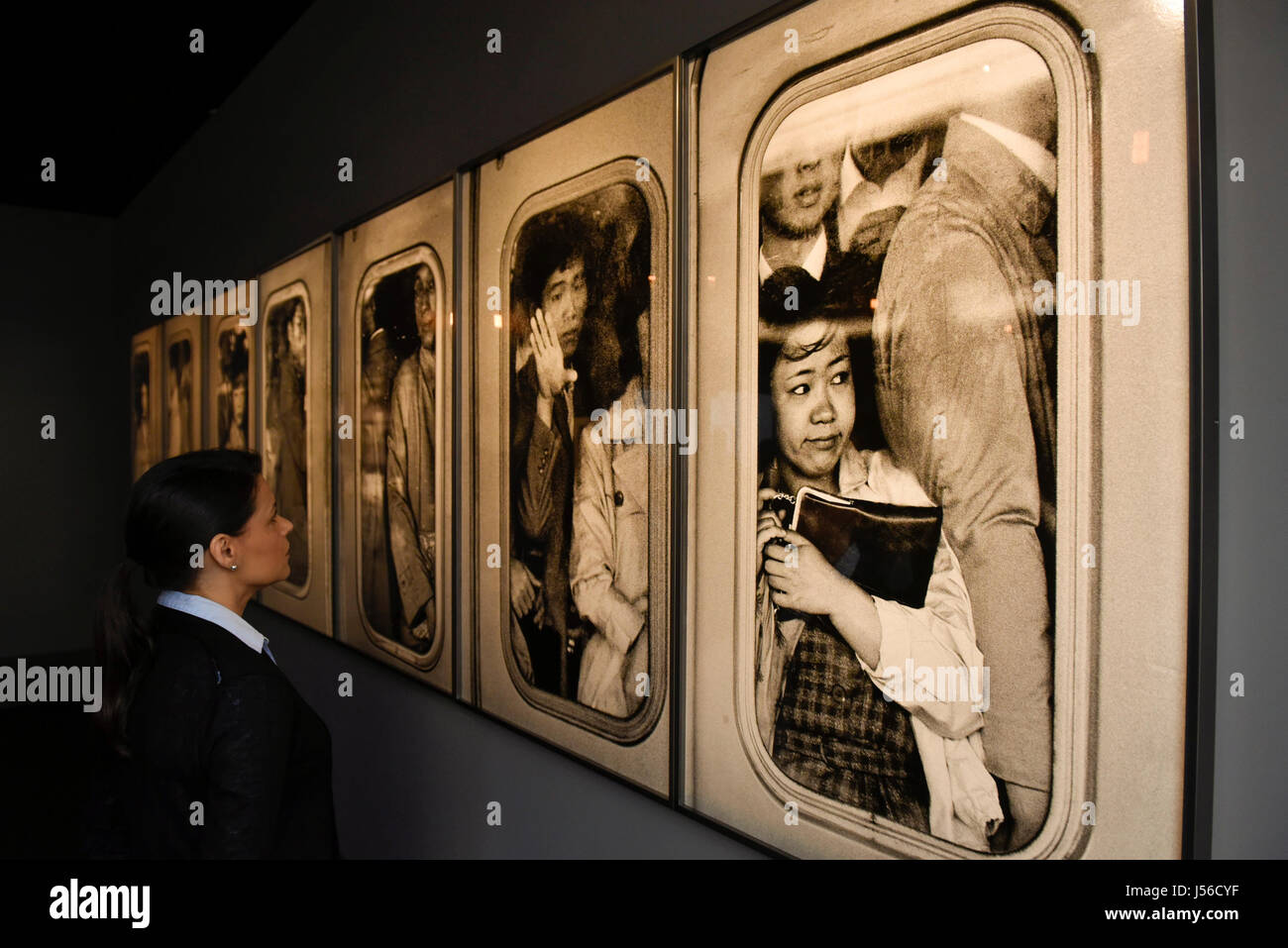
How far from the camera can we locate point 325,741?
5.60 ft

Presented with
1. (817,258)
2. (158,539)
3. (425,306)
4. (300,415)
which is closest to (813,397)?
(817,258)

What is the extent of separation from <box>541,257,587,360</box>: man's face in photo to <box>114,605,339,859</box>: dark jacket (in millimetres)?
903

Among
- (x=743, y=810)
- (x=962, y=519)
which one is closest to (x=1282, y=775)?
(x=962, y=519)

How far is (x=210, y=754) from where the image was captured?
1.48 meters

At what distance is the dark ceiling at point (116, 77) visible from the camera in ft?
12.2

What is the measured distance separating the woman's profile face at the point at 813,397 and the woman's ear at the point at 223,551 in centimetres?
115

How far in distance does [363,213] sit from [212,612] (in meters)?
1.72

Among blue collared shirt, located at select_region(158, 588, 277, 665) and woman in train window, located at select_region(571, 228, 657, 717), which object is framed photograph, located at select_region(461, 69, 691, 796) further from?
blue collared shirt, located at select_region(158, 588, 277, 665)

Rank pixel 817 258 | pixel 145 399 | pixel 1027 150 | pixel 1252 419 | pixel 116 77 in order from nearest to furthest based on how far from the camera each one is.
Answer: pixel 1252 419, pixel 1027 150, pixel 817 258, pixel 116 77, pixel 145 399

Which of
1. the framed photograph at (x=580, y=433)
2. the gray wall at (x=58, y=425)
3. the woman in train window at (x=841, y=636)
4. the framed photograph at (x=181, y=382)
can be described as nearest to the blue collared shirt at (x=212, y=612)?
the framed photograph at (x=580, y=433)

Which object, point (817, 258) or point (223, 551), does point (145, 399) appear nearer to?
point (223, 551)

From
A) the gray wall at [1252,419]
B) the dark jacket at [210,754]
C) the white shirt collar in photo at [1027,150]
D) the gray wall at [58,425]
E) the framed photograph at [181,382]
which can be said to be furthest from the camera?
the gray wall at [58,425]

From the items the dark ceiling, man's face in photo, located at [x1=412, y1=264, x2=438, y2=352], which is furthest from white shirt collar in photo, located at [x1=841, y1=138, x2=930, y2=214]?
the dark ceiling

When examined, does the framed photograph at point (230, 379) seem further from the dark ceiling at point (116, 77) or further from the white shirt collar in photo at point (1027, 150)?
the white shirt collar in photo at point (1027, 150)
